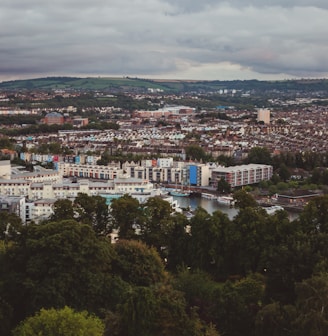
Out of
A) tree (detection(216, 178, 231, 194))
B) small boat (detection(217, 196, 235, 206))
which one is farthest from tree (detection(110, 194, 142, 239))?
tree (detection(216, 178, 231, 194))

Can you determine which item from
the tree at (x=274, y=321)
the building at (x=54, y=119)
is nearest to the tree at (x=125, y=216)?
the tree at (x=274, y=321)

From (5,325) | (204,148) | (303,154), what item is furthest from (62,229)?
(204,148)

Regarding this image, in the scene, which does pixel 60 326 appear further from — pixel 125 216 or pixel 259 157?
pixel 259 157

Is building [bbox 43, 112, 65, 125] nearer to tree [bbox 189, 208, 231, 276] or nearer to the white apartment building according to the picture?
the white apartment building

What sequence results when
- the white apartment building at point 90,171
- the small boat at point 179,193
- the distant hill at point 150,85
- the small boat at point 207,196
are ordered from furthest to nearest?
the distant hill at point 150,85 → the white apartment building at point 90,171 → the small boat at point 179,193 → the small boat at point 207,196

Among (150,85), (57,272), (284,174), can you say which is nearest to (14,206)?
(57,272)

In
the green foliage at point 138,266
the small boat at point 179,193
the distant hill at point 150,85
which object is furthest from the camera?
the distant hill at point 150,85

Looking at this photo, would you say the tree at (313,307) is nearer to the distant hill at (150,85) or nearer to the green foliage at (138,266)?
the green foliage at (138,266)
